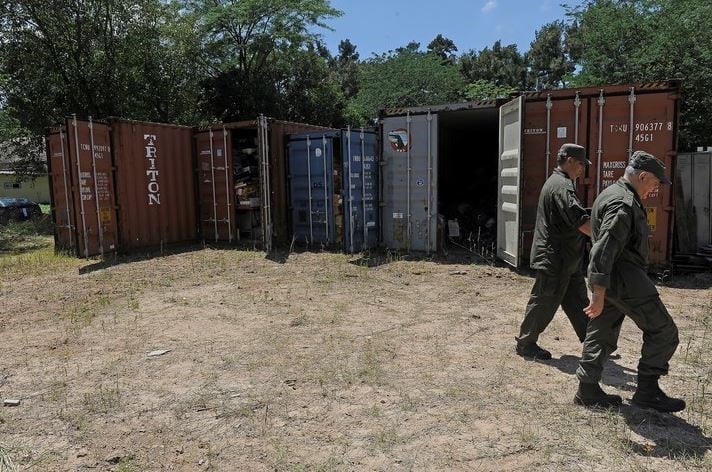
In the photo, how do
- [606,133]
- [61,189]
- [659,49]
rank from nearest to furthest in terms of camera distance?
[606,133]
[61,189]
[659,49]

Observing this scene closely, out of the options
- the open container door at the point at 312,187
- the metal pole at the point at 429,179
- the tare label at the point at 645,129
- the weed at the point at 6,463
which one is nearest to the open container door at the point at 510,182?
the metal pole at the point at 429,179

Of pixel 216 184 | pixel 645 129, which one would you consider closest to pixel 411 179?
pixel 645 129

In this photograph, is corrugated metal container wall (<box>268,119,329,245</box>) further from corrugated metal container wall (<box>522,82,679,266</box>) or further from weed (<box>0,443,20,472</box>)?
weed (<box>0,443,20,472</box>)

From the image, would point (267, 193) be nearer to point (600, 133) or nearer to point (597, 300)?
point (600, 133)

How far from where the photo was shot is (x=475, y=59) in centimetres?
4481

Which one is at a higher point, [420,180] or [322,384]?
[420,180]

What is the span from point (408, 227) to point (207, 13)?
18898 mm

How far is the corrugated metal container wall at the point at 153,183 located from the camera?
1108cm

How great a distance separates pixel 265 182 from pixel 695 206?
797 cm

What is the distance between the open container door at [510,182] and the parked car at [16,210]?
19.2 m

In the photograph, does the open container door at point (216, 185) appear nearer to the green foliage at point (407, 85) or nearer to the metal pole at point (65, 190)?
the metal pole at point (65, 190)

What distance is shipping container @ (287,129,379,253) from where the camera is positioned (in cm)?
1031

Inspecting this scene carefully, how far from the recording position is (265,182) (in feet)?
35.4

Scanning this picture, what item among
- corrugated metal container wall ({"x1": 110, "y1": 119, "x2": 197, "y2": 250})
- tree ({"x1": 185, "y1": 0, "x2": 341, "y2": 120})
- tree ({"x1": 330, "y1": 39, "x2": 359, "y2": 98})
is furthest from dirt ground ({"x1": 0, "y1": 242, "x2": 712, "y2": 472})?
tree ({"x1": 330, "y1": 39, "x2": 359, "y2": 98})
